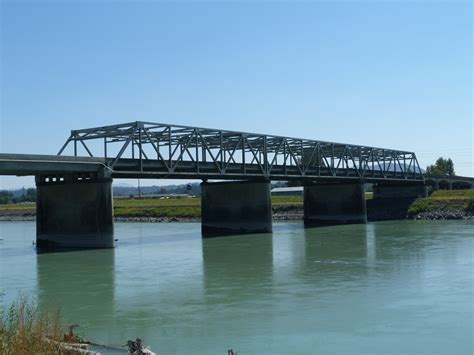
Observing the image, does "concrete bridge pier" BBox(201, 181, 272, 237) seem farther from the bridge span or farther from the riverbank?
the riverbank

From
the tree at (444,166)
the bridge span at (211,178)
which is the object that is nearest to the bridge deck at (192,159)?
the bridge span at (211,178)

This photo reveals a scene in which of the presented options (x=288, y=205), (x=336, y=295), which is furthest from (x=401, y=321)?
(x=288, y=205)

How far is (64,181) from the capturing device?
4959 centimetres

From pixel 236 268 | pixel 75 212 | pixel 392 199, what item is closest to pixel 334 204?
pixel 392 199

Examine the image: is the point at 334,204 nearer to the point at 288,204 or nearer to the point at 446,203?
the point at 446,203

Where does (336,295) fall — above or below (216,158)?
below

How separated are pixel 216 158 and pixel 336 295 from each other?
4323 centimetres

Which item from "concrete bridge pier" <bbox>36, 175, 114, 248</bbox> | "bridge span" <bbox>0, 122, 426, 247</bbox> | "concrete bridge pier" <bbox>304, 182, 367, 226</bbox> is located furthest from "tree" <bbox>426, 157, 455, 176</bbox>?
"concrete bridge pier" <bbox>36, 175, 114, 248</bbox>

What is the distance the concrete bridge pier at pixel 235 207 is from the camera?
6619 cm

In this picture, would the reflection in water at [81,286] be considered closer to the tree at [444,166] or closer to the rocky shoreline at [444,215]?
the rocky shoreline at [444,215]

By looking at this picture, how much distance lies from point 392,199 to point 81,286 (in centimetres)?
8304

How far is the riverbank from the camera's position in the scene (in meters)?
86.2

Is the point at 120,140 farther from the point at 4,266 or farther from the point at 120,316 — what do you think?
the point at 120,316

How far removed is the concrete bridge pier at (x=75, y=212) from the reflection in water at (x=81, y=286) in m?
3.03
